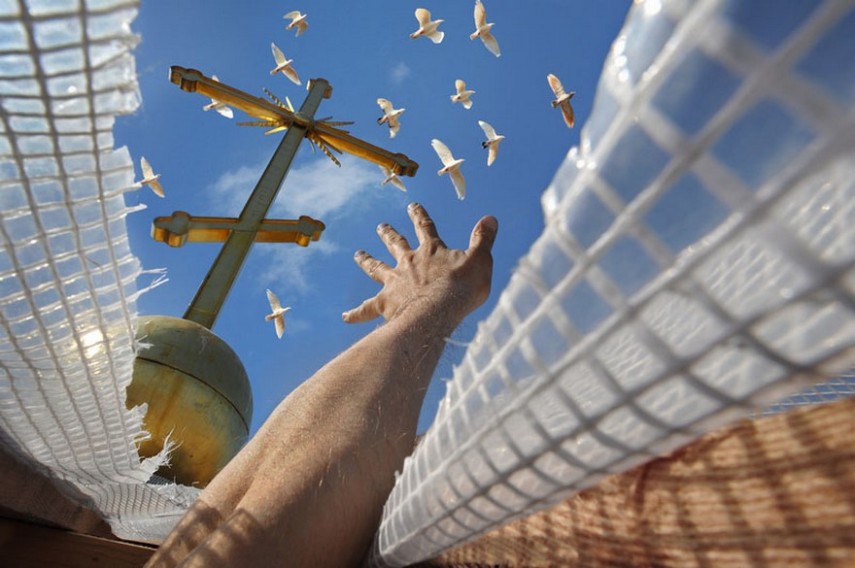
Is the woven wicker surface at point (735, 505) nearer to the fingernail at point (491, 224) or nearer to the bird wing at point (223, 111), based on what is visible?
the fingernail at point (491, 224)

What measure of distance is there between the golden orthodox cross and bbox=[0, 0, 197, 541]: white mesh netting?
8.27 feet

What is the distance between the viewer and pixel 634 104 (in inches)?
12.5

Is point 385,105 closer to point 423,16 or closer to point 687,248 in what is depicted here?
point 423,16

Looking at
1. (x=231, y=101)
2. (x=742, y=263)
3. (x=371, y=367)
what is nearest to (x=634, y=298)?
(x=742, y=263)

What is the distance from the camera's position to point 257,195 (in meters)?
4.43

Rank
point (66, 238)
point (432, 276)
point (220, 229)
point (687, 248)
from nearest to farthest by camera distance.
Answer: point (687, 248) → point (66, 238) → point (432, 276) → point (220, 229)

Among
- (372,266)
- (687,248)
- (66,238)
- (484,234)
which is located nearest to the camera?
(687,248)

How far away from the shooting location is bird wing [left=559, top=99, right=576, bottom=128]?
6.80 meters

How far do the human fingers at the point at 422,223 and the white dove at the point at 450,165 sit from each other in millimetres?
4105

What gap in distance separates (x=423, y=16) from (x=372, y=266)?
17.3 ft

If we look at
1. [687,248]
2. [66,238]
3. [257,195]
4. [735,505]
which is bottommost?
[735,505]

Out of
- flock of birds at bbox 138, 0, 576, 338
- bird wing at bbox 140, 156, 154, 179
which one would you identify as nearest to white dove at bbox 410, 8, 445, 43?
flock of birds at bbox 138, 0, 576, 338

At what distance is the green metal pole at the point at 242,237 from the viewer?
12.3ft

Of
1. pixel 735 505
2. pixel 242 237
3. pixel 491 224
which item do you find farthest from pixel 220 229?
pixel 735 505
